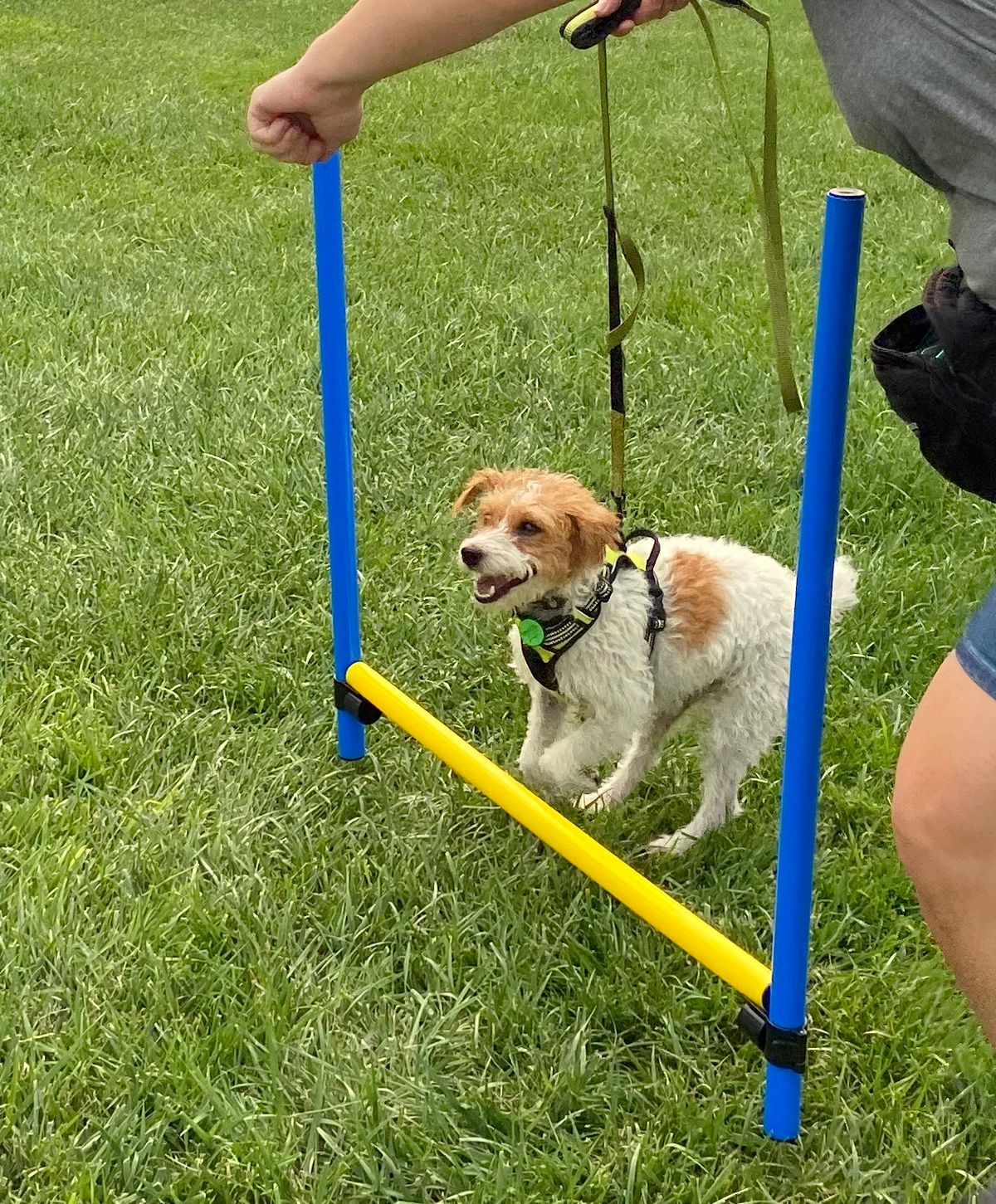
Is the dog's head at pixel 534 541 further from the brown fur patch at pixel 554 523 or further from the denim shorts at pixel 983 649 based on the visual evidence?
the denim shorts at pixel 983 649

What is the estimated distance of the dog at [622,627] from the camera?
2477mm

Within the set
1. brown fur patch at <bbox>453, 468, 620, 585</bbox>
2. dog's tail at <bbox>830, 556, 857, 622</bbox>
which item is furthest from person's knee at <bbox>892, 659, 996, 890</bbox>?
dog's tail at <bbox>830, 556, 857, 622</bbox>

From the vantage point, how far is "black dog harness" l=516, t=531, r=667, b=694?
2.55 m

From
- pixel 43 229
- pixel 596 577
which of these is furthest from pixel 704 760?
pixel 43 229

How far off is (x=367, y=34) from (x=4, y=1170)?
176 centimetres

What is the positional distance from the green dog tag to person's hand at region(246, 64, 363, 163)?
954mm

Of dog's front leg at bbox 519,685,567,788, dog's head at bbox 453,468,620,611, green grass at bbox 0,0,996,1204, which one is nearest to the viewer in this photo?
green grass at bbox 0,0,996,1204

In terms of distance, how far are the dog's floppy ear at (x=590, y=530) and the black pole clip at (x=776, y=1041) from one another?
0.89 metres

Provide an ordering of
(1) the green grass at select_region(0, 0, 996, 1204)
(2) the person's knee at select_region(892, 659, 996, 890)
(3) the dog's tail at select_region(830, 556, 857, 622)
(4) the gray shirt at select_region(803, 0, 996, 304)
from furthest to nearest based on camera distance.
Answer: (3) the dog's tail at select_region(830, 556, 857, 622)
(1) the green grass at select_region(0, 0, 996, 1204)
(2) the person's knee at select_region(892, 659, 996, 890)
(4) the gray shirt at select_region(803, 0, 996, 304)

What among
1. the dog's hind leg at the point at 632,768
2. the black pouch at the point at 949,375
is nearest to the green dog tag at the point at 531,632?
the dog's hind leg at the point at 632,768

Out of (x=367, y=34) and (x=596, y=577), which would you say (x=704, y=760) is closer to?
(x=596, y=577)

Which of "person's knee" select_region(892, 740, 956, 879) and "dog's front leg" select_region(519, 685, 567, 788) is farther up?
"person's knee" select_region(892, 740, 956, 879)

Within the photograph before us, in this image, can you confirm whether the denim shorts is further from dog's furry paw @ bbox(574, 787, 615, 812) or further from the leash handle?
dog's furry paw @ bbox(574, 787, 615, 812)

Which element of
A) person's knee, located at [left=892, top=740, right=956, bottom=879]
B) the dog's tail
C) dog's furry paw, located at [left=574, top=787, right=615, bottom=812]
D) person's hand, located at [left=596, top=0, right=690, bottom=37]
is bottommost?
dog's furry paw, located at [left=574, top=787, right=615, bottom=812]
